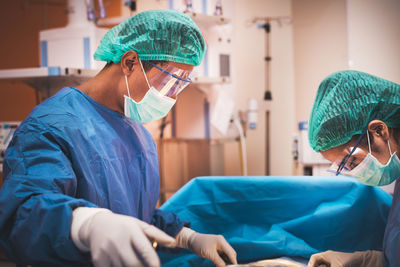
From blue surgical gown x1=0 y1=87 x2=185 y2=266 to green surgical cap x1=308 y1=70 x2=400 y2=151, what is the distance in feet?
2.08

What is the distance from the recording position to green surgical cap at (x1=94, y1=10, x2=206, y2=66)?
0.97m

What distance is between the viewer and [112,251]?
627mm

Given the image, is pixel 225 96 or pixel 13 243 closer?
pixel 13 243

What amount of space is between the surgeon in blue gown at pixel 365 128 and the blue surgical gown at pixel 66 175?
0.64 meters

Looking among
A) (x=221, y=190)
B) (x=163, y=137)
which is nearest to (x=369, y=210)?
(x=221, y=190)

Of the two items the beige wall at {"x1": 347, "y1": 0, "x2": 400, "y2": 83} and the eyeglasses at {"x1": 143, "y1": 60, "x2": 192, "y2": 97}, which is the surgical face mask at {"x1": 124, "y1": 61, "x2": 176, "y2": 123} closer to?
the eyeglasses at {"x1": 143, "y1": 60, "x2": 192, "y2": 97}

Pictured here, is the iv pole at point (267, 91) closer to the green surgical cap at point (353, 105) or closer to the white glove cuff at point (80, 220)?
the green surgical cap at point (353, 105)

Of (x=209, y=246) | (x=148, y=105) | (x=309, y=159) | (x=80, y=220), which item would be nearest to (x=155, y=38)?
(x=148, y=105)

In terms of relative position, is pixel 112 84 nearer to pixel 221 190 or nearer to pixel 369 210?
pixel 221 190

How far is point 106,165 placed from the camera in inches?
36.1

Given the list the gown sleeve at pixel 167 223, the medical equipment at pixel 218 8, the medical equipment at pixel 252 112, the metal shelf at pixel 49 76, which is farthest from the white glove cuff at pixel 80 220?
the medical equipment at pixel 252 112

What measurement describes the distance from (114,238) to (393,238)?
0.84 metres

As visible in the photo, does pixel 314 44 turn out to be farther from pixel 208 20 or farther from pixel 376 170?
pixel 376 170

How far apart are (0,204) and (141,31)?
0.60 meters
